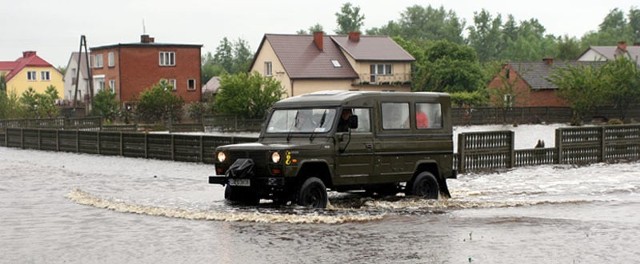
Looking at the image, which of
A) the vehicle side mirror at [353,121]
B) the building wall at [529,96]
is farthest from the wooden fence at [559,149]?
the building wall at [529,96]

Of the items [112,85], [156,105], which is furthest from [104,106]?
[112,85]

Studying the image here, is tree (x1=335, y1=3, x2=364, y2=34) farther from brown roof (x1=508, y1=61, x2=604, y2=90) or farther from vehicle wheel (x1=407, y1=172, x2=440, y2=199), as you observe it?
vehicle wheel (x1=407, y1=172, x2=440, y2=199)

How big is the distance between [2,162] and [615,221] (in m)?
24.0

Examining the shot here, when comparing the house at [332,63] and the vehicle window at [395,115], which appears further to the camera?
the house at [332,63]

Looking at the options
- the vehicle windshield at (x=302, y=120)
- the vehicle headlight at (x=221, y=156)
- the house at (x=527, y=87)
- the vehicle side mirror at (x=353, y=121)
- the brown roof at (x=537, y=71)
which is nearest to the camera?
the vehicle side mirror at (x=353, y=121)

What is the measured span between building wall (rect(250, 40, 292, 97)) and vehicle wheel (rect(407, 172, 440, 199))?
209ft

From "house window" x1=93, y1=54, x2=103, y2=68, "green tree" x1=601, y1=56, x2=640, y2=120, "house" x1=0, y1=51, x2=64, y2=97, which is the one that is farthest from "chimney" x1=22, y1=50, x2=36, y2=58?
"green tree" x1=601, y1=56, x2=640, y2=120

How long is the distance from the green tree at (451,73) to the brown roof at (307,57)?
319 inches

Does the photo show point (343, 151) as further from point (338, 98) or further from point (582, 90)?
point (582, 90)

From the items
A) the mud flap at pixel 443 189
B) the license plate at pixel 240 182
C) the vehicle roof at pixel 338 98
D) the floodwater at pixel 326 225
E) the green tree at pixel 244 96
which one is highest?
the green tree at pixel 244 96

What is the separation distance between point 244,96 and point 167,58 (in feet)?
91.1

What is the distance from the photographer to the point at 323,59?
86.7m

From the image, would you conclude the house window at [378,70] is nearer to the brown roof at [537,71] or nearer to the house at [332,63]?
the house at [332,63]

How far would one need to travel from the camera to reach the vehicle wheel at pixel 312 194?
16812mm
